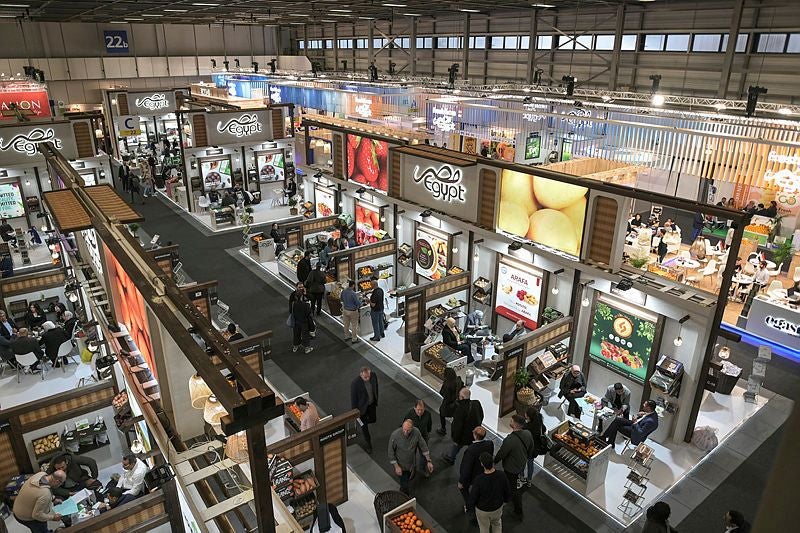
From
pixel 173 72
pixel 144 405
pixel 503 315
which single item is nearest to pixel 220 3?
pixel 173 72

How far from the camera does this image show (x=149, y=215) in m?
23.1

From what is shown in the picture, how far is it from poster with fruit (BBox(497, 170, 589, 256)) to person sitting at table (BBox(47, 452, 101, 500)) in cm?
914

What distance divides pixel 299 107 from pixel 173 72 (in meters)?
15.4

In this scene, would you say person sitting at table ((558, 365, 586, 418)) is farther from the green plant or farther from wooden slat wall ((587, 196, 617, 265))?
wooden slat wall ((587, 196, 617, 265))

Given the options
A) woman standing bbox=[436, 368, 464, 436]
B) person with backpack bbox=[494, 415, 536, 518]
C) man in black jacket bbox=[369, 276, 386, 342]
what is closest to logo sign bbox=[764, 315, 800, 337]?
woman standing bbox=[436, 368, 464, 436]

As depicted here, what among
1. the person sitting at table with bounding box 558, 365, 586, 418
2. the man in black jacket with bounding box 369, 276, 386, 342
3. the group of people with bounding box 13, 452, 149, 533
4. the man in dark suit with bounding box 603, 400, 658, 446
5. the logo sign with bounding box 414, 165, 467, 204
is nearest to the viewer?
the group of people with bounding box 13, 452, 149, 533

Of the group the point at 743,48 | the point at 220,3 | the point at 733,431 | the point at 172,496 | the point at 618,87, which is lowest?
the point at 733,431

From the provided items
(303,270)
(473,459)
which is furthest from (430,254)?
(473,459)

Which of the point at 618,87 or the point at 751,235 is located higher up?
the point at 618,87

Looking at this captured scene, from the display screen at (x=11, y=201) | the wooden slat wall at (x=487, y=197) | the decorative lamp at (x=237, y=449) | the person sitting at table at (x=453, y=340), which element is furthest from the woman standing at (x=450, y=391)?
the display screen at (x=11, y=201)

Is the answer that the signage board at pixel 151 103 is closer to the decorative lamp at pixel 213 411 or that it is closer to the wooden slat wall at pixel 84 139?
the wooden slat wall at pixel 84 139

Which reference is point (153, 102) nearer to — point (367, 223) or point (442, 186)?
point (367, 223)

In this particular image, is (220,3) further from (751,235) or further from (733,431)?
(733,431)

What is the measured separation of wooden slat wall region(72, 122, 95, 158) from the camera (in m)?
20.0
